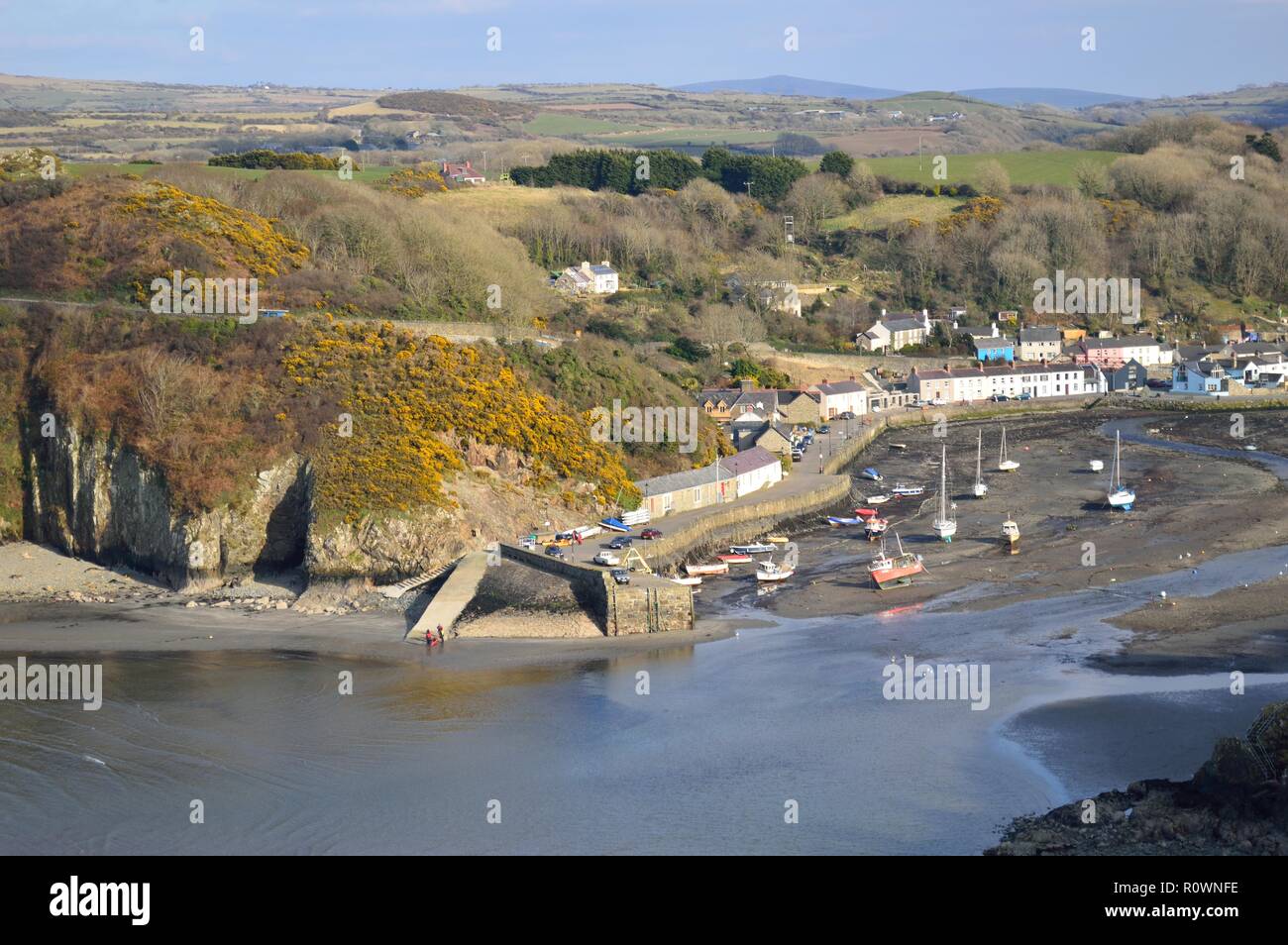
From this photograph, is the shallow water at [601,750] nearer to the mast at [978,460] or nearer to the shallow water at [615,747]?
the shallow water at [615,747]

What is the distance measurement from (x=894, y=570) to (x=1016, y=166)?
72.4m

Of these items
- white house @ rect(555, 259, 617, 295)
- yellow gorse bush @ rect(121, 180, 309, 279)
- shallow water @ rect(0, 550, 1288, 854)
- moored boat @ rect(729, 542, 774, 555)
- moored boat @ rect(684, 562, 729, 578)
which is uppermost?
yellow gorse bush @ rect(121, 180, 309, 279)

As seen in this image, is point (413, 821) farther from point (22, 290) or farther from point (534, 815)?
point (22, 290)

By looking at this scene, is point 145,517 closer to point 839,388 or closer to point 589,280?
point 839,388

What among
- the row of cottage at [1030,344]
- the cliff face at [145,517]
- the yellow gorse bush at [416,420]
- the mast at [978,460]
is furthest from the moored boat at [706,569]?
the row of cottage at [1030,344]

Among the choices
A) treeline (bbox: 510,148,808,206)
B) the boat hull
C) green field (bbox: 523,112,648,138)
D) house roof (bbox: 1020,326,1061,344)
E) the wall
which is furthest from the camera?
green field (bbox: 523,112,648,138)

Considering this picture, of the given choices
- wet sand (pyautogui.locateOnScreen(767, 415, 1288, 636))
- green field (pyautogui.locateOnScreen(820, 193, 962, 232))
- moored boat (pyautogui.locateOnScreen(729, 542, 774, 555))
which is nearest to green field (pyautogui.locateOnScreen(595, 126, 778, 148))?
green field (pyautogui.locateOnScreen(820, 193, 962, 232))

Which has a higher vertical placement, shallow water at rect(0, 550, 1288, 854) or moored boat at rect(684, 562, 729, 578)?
moored boat at rect(684, 562, 729, 578)

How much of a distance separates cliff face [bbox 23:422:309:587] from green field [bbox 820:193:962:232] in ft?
190

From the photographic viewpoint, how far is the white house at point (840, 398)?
60.6m

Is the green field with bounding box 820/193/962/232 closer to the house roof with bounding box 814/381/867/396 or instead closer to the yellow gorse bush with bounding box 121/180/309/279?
the house roof with bounding box 814/381/867/396

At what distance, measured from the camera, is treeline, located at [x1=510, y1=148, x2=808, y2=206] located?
93062mm

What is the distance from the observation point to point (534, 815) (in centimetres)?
2281

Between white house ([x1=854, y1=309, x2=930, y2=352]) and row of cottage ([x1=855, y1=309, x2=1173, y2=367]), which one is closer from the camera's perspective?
row of cottage ([x1=855, y1=309, x2=1173, y2=367])
